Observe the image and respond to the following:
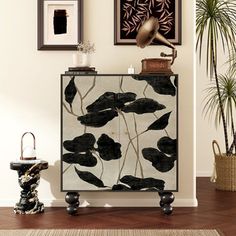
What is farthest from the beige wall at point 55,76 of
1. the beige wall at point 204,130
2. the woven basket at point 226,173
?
the beige wall at point 204,130

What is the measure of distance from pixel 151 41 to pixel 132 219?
1.52 metres

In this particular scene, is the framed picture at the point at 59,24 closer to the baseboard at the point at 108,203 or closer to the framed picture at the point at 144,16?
the framed picture at the point at 144,16

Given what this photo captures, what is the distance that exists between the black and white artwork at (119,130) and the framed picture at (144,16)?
1.77 feet

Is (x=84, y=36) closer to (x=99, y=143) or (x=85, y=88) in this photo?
(x=85, y=88)

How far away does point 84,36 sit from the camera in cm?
534

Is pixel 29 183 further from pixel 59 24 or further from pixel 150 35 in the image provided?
pixel 150 35

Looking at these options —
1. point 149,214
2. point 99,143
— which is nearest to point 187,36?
point 99,143

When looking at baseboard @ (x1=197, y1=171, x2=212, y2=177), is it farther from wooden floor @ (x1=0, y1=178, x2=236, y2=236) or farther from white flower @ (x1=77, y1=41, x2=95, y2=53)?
white flower @ (x1=77, y1=41, x2=95, y2=53)

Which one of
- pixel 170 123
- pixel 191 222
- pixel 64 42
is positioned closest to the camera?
pixel 191 222

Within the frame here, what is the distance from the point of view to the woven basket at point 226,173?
639 cm

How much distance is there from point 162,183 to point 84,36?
1508 millimetres

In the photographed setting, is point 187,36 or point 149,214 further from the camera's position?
point 187,36

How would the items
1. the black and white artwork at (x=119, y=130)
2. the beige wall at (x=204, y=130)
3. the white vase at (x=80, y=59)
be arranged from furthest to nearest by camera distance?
→ the beige wall at (x=204, y=130) → the white vase at (x=80, y=59) → the black and white artwork at (x=119, y=130)

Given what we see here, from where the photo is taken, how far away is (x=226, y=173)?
642 cm
